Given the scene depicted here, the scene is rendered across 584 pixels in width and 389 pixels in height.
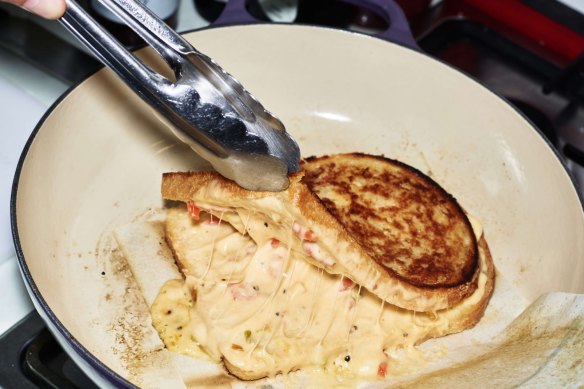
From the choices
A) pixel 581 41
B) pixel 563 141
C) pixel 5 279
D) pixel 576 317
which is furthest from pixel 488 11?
pixel 5 279

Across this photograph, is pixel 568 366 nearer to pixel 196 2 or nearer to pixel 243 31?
pixel 243 31

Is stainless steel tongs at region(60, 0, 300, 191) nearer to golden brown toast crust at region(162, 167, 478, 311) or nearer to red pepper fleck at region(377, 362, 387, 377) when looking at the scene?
golden brown toast crust at region(162, 167, 478, 311)

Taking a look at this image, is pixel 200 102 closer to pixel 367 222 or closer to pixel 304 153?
pixel 367 222

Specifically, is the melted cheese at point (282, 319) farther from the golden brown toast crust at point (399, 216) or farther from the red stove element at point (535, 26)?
the red stove element at point (535, 26)

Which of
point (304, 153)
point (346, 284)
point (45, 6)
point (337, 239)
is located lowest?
point (304, 153)

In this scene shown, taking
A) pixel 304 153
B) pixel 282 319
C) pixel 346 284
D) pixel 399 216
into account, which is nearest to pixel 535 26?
pixel 304 153

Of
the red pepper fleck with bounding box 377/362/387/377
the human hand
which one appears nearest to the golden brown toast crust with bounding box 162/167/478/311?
the red pepper fleck with bounding box 377/362/387/377

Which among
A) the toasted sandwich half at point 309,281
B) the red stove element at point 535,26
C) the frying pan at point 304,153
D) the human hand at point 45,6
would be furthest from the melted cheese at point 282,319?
the red stove element at point 535,26
